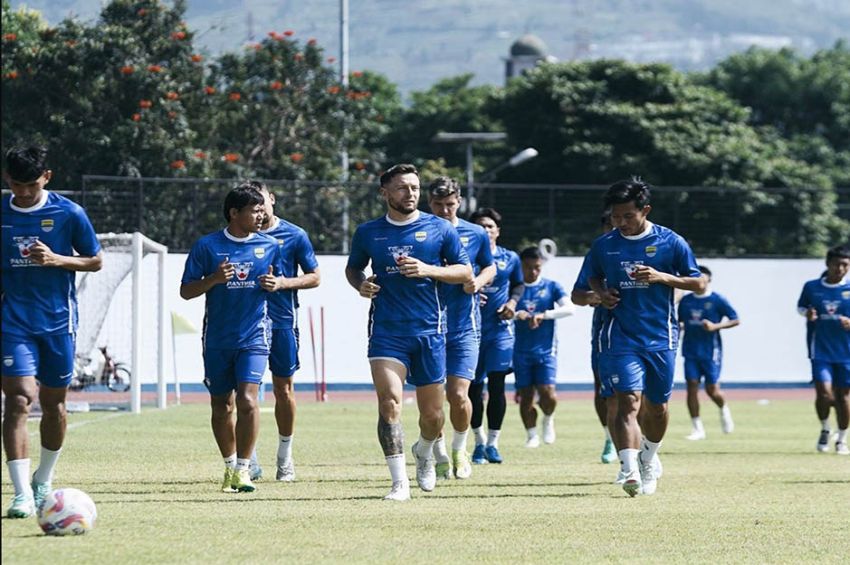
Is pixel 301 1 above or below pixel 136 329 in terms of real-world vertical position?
above

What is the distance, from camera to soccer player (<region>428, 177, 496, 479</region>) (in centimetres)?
1328

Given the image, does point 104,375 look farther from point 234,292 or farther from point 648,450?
point 648,450

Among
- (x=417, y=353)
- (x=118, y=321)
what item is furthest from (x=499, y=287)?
(x=118, y=321)

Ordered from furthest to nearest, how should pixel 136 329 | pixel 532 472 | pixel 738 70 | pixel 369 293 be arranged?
pixel 738 70
pixel 136 329
pixel 532 472
pixel 369 293

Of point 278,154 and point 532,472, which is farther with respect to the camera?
point 278,154

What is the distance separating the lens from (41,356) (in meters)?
10.3

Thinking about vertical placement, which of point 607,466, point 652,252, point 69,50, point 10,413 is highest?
point 69,50

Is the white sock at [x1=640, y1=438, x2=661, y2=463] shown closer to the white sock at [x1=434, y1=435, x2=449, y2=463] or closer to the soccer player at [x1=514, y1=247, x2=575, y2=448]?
the white sock at [x1=434, y1=435, x2=449, y2=463]

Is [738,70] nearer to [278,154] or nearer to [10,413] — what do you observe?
[278,154]

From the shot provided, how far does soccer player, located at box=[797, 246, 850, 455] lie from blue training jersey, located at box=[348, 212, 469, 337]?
26.1 feet

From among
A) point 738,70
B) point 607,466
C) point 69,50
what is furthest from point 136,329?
point 738,70

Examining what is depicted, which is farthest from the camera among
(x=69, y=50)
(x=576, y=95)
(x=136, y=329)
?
(x=576, y=95)

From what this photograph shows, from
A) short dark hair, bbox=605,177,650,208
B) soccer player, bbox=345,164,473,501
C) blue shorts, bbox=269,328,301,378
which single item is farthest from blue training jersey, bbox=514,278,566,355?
soccer player, bbox=345,164,473,501

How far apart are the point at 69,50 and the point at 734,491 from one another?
3319cm
